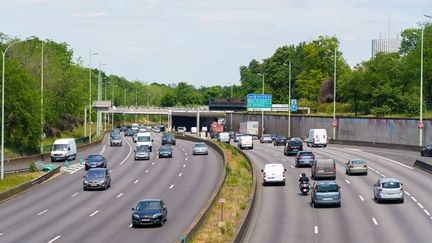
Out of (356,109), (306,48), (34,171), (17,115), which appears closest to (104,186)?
(34,171)

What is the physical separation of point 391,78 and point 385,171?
6122cm

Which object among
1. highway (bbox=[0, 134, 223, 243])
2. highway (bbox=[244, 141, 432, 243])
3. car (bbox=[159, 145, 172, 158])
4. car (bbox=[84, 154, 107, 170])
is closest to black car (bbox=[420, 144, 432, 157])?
highway (bbox=[244, 141, 432, 243])

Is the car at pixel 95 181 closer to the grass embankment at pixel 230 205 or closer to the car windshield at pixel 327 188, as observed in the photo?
the grass embankment at pixel 230 205

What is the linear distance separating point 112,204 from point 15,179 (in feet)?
44.9

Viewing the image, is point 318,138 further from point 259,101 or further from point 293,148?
point 259,101

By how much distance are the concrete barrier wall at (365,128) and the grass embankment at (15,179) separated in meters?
46.2

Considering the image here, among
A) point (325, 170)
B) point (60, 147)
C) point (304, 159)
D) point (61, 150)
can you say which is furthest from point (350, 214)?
point (60, 147)

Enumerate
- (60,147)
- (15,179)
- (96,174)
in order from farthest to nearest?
1. (60,147)
2. (15,179)
3. (96,174)

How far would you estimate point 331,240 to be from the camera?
3391cm

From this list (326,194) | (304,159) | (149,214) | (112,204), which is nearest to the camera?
(149,214)

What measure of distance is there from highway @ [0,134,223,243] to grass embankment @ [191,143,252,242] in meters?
1.22

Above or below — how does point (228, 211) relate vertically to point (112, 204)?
above

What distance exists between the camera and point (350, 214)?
4169cm

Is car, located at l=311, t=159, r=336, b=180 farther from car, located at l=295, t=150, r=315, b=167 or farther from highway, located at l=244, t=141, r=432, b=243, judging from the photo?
car, located at l=295, t=150, r=315, b=167
